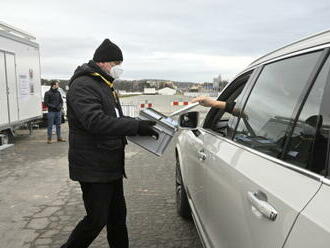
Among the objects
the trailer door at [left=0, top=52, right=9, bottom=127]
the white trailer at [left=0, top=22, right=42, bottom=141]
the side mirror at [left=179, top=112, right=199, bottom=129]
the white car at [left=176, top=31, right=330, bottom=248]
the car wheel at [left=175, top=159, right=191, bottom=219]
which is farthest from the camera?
the white trailer at [left=0, top=22, right=42, bottom=141]

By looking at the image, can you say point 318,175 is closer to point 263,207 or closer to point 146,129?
point 263,207

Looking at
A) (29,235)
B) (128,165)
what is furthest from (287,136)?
(128,165)

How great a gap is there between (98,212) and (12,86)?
849 centimetres

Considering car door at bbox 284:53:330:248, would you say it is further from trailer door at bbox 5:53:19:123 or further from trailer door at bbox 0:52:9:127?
trailer door at bbox 5:53:19:123

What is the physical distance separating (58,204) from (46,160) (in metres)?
3.48

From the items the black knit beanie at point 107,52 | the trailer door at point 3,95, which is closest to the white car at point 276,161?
the black knit beanie at point 107,52

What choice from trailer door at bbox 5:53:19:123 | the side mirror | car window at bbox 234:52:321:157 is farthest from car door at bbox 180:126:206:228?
trailer door at bbox 5:53:19:123

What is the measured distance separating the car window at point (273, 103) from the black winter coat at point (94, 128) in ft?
2.95

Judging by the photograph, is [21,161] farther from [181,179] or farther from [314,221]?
[314,221]

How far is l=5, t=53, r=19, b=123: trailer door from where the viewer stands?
1046cm

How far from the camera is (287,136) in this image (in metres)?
2.03

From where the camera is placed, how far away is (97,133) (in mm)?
3010

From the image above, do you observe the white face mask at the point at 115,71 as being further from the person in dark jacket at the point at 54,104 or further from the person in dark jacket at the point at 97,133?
the person in dark jacket at the point at 54,104

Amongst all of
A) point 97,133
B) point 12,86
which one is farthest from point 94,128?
point 12,86
